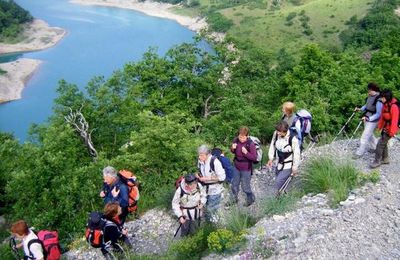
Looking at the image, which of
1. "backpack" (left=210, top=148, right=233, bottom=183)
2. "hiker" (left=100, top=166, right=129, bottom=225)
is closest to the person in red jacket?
"backpack" (left=210, top=148, right=233, bottom=183)

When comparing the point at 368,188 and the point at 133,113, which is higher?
the point at 368,188

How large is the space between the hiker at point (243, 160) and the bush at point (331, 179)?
113cm

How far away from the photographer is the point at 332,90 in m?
24.6

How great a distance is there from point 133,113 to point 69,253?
1527 centimetres

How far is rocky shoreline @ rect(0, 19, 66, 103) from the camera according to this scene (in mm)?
70425

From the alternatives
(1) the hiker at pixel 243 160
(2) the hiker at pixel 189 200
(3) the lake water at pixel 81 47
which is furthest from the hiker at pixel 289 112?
(3) the lake water at pixel 81 47

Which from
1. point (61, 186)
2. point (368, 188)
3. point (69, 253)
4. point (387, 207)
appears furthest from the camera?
point (61, 186)

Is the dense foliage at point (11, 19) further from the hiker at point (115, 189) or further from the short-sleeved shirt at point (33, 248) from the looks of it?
the short-sleeved shirt at point (33, 248)

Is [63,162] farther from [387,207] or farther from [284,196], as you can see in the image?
[387,207]

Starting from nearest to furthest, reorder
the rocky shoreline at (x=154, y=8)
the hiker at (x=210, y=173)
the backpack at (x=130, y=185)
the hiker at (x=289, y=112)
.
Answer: the backpack at (x=130, y=185) < the hiker at (x=210, y=173) < the hiker at (x=289, y=112) < the rocky shoreline at (x=154, y=8)

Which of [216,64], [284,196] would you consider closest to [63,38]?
[216,64]

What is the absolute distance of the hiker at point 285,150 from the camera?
24.8 feet

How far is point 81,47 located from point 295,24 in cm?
4972

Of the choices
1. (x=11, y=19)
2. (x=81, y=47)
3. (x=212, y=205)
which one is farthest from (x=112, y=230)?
(x=11, y=19)
